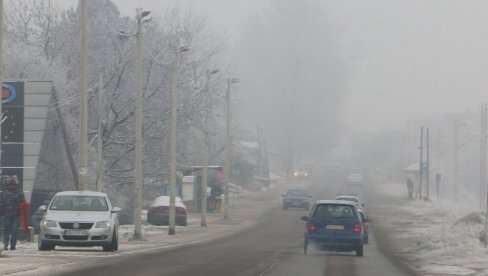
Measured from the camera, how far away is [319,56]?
120188 millimetres

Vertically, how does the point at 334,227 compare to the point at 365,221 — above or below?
above

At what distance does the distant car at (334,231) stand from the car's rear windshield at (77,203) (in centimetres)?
675

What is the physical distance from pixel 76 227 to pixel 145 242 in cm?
1075

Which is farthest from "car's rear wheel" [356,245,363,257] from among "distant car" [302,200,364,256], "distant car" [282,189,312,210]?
"distant car" [282,189,312,210]

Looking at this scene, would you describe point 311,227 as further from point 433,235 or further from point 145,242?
point 433,235

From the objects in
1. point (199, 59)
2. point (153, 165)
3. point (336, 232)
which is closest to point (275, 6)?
point (199, 59)

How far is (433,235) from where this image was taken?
152 ft

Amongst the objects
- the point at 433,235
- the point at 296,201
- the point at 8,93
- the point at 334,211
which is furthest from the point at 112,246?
the point at 296,201

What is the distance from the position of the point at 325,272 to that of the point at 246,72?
102m

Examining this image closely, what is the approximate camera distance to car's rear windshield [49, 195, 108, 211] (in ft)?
89.5

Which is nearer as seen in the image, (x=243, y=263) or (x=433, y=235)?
(x=243, y=263)

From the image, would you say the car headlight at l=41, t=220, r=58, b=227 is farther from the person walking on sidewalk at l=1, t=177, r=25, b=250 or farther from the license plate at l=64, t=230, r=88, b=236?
the person walking on sidewalk at l=1, t=177, r=25, b=250

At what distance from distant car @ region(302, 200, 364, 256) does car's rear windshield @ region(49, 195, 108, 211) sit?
6.75 m

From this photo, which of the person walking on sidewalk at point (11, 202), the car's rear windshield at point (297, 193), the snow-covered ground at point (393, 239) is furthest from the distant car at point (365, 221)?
the car's rear windshield at point (297, 193)
